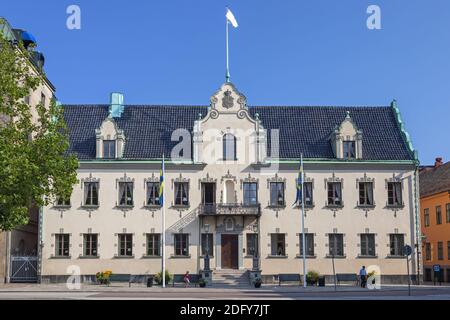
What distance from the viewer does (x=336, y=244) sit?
151 feet

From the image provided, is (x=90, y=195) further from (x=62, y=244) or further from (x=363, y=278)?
(x=363, y=278)

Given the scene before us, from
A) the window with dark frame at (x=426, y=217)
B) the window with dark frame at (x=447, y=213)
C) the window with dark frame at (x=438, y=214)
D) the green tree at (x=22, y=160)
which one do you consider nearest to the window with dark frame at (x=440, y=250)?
the window with dark frame at (x=438, y=214)

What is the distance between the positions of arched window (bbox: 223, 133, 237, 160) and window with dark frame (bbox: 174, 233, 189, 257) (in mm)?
7208

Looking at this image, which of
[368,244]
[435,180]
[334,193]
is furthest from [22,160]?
[435,180]

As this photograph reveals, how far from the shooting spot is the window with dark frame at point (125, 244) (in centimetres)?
4556

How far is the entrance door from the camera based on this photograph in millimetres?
45250

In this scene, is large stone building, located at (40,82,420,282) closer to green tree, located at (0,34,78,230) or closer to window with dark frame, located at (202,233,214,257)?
window with dark frame, located at (202,233,214,257)

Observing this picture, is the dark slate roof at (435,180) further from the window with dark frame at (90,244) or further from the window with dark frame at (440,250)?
the window with dark frame at (90,244)

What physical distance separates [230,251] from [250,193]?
194 inches

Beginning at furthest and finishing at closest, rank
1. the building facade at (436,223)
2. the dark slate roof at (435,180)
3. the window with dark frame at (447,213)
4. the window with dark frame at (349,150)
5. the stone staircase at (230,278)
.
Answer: the dark slate roof at (435,180)
the building facade at (436,223)
the window with dark frame at (447,213)
the window with dark frame at (349,150)
the stone staircase at (230,278)

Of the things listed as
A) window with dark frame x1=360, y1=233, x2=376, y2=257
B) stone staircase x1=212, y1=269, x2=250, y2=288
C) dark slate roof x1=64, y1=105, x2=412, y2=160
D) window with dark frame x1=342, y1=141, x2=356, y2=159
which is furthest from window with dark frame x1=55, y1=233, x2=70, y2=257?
window with dark frame x1=360, y1=233, x2=376, y2=257

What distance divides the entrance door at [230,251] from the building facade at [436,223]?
18867 millimetres

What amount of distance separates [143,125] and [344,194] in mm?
17829
